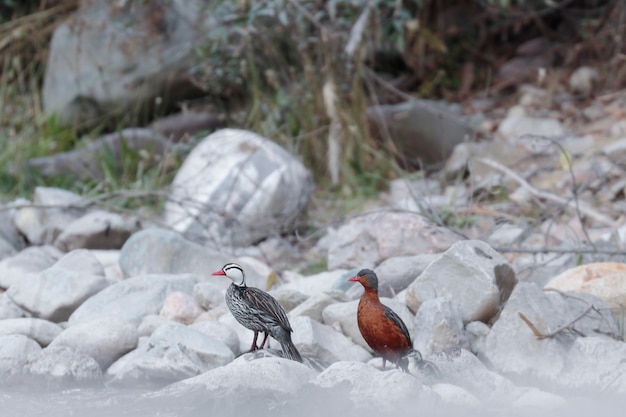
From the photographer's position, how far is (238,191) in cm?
643

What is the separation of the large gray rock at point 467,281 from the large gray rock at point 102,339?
1.26 metres

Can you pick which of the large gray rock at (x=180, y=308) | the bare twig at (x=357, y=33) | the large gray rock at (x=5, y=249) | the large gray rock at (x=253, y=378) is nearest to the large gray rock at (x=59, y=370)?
the large gray rock at (x=253, y=378)

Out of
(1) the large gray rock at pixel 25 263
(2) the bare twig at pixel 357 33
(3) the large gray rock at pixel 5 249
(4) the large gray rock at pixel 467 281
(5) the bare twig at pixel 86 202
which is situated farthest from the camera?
(2) the bare twig at pixel 357 33

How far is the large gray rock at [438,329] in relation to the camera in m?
3.86

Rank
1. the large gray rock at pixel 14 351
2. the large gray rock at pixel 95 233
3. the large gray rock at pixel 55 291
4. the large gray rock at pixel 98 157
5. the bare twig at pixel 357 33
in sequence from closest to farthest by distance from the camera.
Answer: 1. the large gray rock at pixel 14 351
2. the large gray rock at pixel 55 291
3. the large gray rock at pixel 95 233
4. the bare twig at pixel 357 33
5. the large gray rock at pixel 98 157

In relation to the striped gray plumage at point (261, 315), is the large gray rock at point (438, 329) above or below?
below

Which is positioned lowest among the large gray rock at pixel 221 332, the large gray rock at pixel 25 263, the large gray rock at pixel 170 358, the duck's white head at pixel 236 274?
the large gray rock at pixel 25 263

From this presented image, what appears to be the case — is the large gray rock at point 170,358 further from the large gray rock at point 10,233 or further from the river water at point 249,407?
the large gray rock at point 10,233

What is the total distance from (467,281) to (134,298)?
1591 mm

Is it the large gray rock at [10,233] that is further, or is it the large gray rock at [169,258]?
the large gray rock at [10,233]

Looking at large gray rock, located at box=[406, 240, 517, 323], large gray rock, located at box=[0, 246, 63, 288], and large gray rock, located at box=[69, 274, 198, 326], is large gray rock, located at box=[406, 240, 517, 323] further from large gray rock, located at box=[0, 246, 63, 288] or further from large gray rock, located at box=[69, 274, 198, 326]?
large gray rock, located at box=[0, 246, 63, 288]

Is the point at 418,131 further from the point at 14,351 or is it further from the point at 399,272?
the point at 14,351

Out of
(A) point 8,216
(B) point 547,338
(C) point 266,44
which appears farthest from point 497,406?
(C) point 266,44

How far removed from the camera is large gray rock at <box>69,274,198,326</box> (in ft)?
14.5
